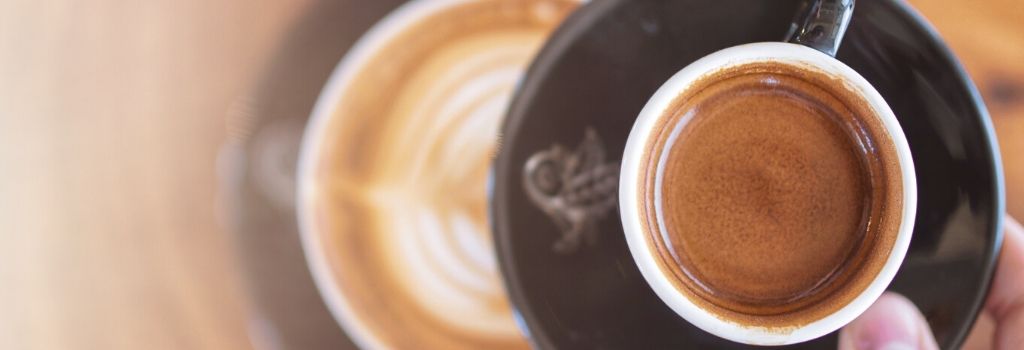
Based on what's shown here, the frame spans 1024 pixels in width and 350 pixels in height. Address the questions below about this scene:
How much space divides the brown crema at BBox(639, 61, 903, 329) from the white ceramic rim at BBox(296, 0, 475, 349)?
354mm

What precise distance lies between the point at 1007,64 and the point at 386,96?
2.34ft

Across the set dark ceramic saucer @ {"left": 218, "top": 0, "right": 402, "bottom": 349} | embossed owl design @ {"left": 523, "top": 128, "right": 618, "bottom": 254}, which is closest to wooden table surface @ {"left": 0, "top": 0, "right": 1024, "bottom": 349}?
dark ceramic saucer @ {"left": 218, "top": 0, "right": 402, "bottom": 349}

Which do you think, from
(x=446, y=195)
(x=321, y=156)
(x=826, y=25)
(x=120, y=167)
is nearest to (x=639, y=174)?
(x=826, y=25)

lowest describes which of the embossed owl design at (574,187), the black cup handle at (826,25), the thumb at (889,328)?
the thumb at (889,328)

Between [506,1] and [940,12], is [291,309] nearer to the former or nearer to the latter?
[506,1]

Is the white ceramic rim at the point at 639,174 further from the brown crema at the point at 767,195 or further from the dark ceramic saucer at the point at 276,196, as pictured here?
the dark ceramic saucer at the point at 276,196

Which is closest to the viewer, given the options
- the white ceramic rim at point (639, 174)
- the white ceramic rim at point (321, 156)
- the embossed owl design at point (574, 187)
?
the white ceramic rim at point (639, 174)

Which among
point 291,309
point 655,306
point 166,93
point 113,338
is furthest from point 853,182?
point 113,338

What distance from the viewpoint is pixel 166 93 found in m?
0.94

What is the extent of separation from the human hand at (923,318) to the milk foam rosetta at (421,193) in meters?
0.40

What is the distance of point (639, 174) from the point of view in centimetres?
64

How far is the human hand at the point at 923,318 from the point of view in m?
0.65

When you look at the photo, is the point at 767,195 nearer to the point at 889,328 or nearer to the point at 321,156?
the point at 889,328

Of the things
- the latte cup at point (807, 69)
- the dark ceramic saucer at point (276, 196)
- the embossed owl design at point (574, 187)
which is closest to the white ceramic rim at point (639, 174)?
the latte cup at point (807, 69)
